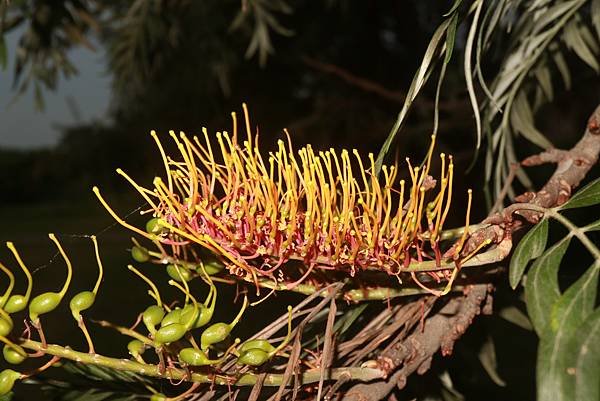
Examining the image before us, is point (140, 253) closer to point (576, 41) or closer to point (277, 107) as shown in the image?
point (576, 41)

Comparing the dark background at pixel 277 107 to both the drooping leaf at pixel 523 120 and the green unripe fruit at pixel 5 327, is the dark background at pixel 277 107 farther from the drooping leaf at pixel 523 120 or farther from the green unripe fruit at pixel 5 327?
the green unripe fruit at pixel 5 327

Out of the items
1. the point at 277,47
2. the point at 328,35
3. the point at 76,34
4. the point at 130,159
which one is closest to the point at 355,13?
the point at 328,35

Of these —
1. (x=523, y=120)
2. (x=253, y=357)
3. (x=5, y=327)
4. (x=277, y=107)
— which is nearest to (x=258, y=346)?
(x=253, y=357)

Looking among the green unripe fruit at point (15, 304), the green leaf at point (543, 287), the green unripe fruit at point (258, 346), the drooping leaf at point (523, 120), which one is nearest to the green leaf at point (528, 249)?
the green leaf at point (543, 287)

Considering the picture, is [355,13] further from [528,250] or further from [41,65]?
[528,250]

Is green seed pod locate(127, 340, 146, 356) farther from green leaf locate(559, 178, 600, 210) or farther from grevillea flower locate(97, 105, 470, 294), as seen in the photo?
green leaf locate(559, 178, 600, 210)

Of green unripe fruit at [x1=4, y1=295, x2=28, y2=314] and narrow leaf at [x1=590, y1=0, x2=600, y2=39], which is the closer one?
green unripe fruit at [x1=4, y1=295, x2=28, y2=314]

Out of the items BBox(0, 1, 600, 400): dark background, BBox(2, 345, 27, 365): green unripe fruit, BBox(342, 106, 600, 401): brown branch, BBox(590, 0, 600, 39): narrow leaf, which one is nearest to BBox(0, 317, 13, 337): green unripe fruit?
BBox(2, 345, 27, 365): green unripe fruit
